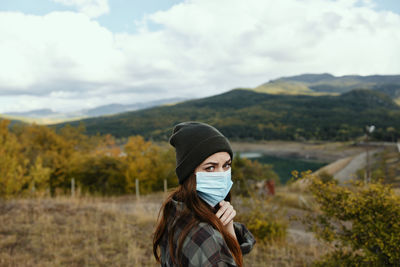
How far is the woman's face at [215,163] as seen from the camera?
1.53 metres

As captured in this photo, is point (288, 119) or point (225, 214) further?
point (288, 119)

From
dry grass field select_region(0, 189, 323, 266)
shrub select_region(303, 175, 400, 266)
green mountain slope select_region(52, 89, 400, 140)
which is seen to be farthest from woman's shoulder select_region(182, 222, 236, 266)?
green mountain slope select_region(52, 89, 400, 140)

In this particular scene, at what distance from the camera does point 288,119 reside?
12612cm

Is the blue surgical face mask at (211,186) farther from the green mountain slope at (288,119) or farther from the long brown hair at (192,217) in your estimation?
the green mountain slope at (288,119)

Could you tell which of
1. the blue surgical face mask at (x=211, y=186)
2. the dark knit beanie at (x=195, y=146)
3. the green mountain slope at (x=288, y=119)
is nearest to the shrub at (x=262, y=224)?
the blue surgical face mask at (x=211, y=186)

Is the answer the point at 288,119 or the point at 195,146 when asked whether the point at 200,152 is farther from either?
the point at 288,119

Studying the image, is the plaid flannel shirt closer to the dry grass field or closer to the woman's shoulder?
the woman's shoulder

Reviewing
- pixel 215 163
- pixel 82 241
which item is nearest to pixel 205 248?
pixel 215 163

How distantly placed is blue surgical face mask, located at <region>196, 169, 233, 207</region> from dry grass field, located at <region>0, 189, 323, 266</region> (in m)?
3.87

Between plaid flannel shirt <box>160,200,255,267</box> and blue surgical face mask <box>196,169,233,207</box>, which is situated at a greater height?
blue surgical face mask <box>196,169,233,207</box>

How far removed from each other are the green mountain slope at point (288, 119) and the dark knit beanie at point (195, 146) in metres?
46.8

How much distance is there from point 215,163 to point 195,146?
0.55ft

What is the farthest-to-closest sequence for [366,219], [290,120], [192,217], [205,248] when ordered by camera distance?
[290,120] < [366,219] < [192,217] < [205,248]

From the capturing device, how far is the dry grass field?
4859 mm
